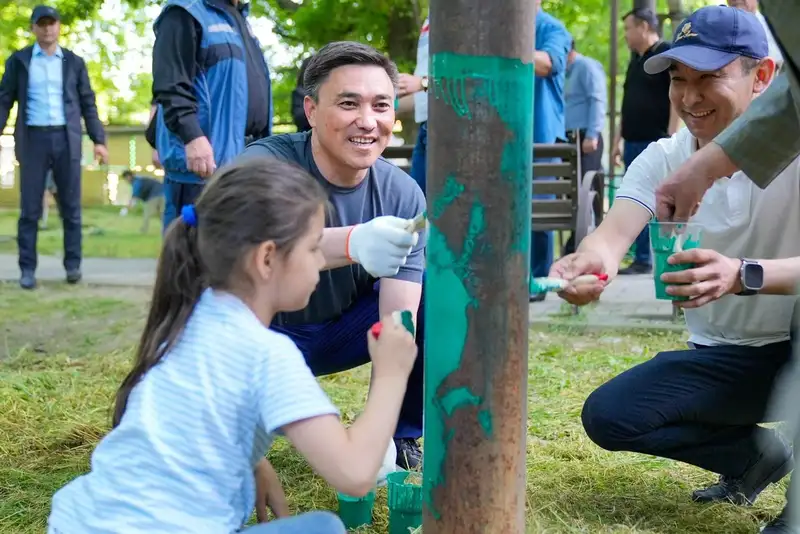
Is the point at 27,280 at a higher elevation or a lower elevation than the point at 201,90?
lower

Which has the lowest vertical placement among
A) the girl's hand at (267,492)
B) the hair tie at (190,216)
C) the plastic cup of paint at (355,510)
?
the plastic cup of paint at (355,510)

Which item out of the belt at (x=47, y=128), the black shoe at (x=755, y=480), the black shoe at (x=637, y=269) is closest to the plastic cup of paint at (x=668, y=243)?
the black shoe at (x=755, y=480)

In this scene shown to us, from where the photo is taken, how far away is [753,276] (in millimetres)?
2518

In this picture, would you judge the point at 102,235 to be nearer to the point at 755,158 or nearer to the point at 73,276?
the point at 73,276

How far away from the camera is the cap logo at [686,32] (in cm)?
290

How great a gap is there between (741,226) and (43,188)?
6.17 meters

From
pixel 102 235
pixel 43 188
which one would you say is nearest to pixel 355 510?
pixel 43 188

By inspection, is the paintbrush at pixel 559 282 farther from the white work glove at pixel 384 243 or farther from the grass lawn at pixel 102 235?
the grass lawn at pixel 102 235

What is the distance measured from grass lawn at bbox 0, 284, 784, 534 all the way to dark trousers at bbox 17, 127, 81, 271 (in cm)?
156

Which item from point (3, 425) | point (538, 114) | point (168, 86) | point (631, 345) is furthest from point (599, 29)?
point (3, 425)

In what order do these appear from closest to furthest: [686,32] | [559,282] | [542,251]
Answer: [559,282] < [686,32] < [542,251]

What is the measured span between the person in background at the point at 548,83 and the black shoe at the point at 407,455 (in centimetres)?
321

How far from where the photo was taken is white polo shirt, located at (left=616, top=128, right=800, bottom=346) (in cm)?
283

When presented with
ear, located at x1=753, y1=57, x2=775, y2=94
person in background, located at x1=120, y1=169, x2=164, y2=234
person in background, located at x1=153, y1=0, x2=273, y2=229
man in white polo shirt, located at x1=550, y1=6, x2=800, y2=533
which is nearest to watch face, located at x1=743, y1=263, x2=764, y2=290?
man in white polo shirt, located at x1=550, y1=6, x2=800, y2=533
